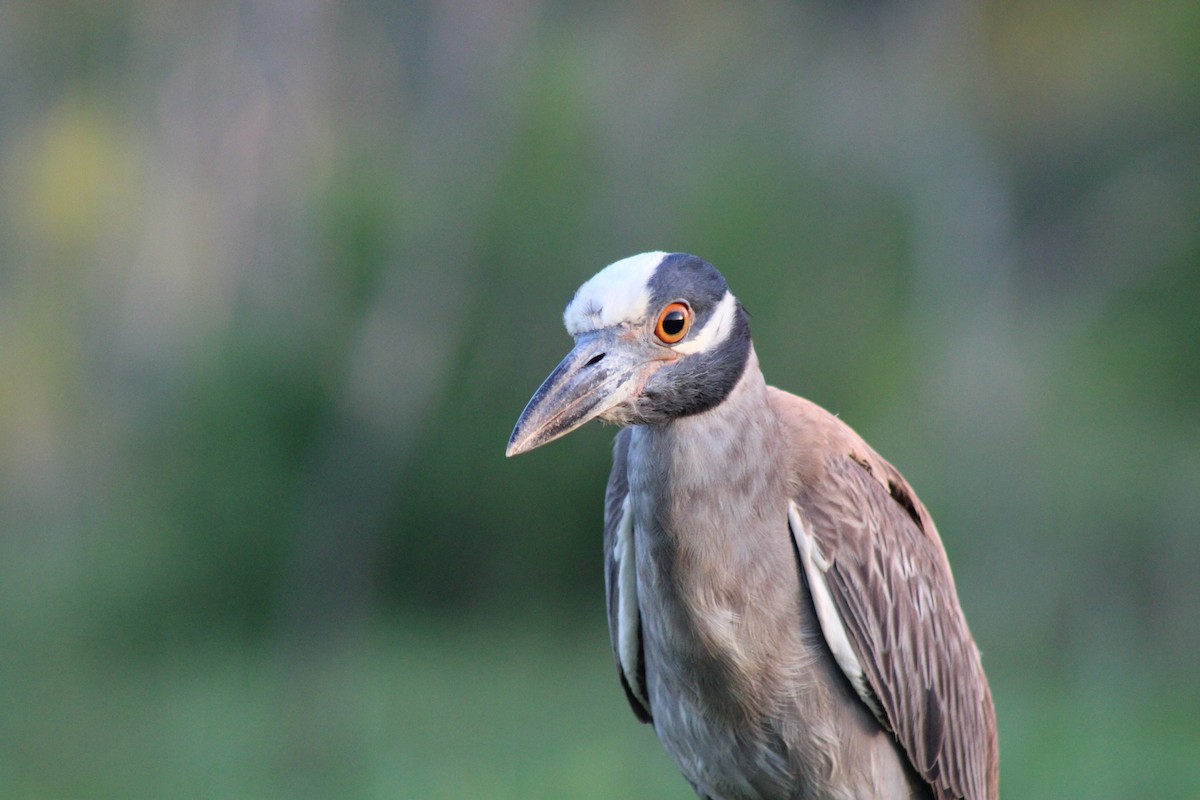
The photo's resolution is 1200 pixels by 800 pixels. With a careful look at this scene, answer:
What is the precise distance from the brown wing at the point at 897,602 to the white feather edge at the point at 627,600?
0.51 m

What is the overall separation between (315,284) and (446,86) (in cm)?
269

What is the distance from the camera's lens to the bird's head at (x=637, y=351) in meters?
3.59

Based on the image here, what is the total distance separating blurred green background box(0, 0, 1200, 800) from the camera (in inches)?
449

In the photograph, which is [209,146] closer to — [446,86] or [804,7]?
[446,86]

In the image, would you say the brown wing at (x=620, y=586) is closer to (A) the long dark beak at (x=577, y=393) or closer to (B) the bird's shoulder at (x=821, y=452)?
(B) the bird's shoulder at (x=821, y=452)

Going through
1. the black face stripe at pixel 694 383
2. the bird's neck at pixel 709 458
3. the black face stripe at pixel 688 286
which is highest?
the black face stripe at pixel 688 286

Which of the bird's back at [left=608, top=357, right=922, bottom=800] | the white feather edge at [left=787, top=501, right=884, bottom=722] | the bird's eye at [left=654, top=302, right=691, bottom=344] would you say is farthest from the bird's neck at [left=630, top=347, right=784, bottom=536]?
the bird's eye at [left=654, top=302, right=691, bottom=344]

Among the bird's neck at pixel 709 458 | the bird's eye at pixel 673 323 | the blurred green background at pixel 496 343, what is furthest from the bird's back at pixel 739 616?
the blurred green background at pixel 496 343

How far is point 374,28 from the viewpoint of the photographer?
15391 millimetres

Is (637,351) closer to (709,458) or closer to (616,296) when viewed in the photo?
(616,296)

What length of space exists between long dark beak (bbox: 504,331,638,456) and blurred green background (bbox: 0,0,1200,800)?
6.03m

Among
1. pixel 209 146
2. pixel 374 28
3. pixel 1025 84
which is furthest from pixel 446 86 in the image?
pixel 1025 84

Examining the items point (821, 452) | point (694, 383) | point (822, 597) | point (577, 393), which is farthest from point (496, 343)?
point (577, 393)

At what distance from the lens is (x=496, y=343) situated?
11750 mm
